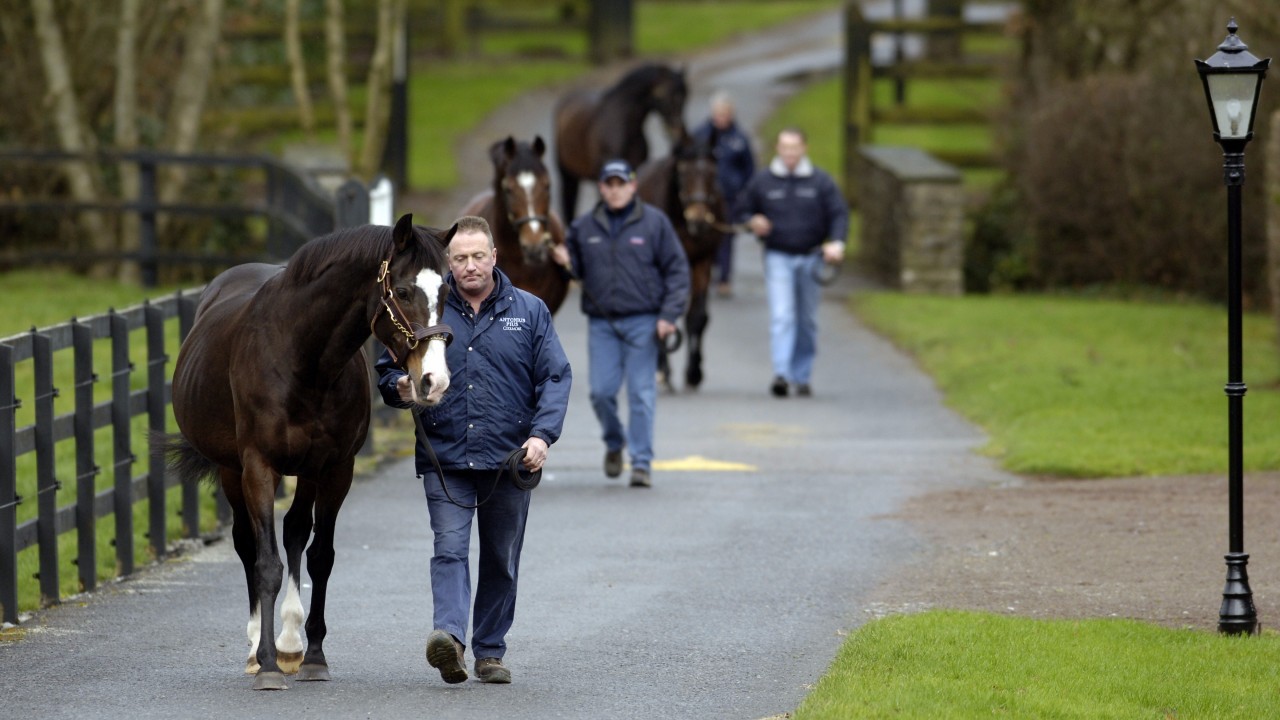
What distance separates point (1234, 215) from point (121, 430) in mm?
5643

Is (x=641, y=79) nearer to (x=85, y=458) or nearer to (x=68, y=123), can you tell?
(x=68, y=123)

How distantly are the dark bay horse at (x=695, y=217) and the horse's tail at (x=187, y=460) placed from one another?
7.40 metres

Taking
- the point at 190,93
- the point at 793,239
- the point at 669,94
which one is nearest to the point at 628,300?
the point at 793,239

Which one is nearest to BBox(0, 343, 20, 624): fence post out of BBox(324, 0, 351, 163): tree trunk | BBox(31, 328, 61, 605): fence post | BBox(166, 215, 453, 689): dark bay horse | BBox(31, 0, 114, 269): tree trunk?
BBox(31, 328, 61, 605): fence post

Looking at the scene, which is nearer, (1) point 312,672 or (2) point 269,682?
(2) point 269,682

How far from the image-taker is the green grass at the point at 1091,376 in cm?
1335

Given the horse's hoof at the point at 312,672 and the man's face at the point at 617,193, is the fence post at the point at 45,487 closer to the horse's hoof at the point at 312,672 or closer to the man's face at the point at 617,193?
the horse's hoof at the point at 312,672

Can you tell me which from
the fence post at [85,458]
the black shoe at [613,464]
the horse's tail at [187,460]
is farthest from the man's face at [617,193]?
the horse's tail at [187,460]

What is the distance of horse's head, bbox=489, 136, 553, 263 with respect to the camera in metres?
12.4

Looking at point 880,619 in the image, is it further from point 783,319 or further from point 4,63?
point 4,63

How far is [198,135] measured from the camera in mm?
22703

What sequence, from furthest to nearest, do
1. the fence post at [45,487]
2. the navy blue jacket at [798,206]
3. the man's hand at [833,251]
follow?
the navy blue jacket at [798,206] < the man's hand at [833,251] < the fence post at [45,487]

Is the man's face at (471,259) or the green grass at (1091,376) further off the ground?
the man's face at (471,259)

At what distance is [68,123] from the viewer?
68.8 feet
